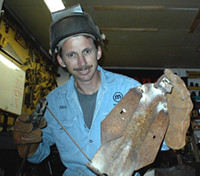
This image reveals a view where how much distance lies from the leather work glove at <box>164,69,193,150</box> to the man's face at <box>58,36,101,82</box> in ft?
2.37

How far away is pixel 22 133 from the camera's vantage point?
154 centimetres

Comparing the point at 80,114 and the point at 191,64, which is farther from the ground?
the point at 191,64

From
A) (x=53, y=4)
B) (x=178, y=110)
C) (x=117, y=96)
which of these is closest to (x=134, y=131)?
(x=178, y=110)

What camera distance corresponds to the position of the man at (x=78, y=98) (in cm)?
167

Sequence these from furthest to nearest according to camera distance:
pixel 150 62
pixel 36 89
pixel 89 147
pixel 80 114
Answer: pixel 150 62, pixel 36 89, pixel 80 114, pixel 89 147

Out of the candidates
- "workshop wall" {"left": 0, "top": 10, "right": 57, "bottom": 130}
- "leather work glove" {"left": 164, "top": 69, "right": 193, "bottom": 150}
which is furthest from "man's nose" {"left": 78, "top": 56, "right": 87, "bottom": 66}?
"workshop wall" {"left": 0, "top": 10, "right": 57, "bottom": 130}

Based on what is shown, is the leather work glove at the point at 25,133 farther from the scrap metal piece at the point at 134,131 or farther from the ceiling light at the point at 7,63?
the ceiling light at the point at 7,63

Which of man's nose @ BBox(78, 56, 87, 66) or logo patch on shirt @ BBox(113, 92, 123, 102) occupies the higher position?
man's nose @ BBox(78, 56, 87, 66)

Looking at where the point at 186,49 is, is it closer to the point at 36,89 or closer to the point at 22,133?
the point at 36,89

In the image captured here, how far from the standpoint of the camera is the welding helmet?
169 cm

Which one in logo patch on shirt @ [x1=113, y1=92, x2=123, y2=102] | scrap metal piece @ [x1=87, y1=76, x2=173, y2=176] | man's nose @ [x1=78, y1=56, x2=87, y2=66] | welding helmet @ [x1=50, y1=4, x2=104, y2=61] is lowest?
scrap metal piece @ [x1=87, y1=76, x2=173, y2=176]

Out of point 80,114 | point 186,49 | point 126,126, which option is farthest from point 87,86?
point 186,49

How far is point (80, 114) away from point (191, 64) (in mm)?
5171

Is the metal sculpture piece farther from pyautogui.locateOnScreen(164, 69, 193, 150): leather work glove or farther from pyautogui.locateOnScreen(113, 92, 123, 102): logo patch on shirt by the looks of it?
pyautogui.locateOnScreen(113, 92, 123, 102): logo patch on shirt
